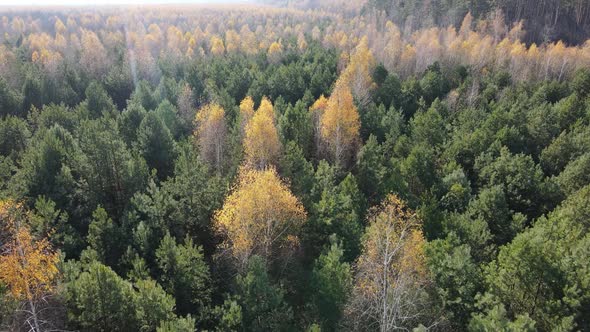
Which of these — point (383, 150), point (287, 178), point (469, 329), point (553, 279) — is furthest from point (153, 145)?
point (553, 279)

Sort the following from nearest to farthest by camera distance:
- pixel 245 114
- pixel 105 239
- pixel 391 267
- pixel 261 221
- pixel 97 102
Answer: pixel 391 267 → pixel 105 239 → pixel 261 221 → pixel 245 114 → pixel 97 102

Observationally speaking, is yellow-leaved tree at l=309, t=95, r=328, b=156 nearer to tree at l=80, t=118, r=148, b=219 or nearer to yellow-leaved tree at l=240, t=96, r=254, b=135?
yellow-leaved tree at l=240, t=96, r=254, b=135

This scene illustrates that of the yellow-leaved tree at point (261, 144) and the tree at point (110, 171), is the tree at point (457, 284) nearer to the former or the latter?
the yellow-leaved tree at point (261, 144)

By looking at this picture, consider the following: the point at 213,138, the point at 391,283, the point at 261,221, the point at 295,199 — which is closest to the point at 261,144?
the point at 213,138

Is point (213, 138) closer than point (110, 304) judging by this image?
Answer: No

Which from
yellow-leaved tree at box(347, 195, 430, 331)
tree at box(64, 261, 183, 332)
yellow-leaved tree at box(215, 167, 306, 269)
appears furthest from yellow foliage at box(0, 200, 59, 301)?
yellow-leaved tree at box(347, 195, 430, 331)

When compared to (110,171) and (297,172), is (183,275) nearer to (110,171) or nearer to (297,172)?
(110,171)
